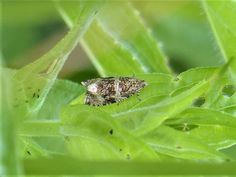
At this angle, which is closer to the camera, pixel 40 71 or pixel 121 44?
pixel 40 71

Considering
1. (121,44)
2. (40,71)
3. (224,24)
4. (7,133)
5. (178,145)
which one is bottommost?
(7,133)

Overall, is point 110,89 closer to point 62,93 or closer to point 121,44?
point 62,93

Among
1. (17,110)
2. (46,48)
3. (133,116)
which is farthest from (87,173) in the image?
(46,48)

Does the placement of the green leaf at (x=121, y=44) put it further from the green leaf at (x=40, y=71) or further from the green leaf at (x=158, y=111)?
the green leaf at (x=158, y=111)

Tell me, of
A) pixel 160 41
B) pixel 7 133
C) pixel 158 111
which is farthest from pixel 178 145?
pixel 160 41

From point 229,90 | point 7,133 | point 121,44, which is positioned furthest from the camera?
point 121,44

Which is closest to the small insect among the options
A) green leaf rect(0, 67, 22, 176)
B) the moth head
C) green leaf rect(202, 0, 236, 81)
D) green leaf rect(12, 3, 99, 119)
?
the moth head

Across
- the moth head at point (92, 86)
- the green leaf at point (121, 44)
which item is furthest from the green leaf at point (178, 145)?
the green leaf at point (121, 44)
